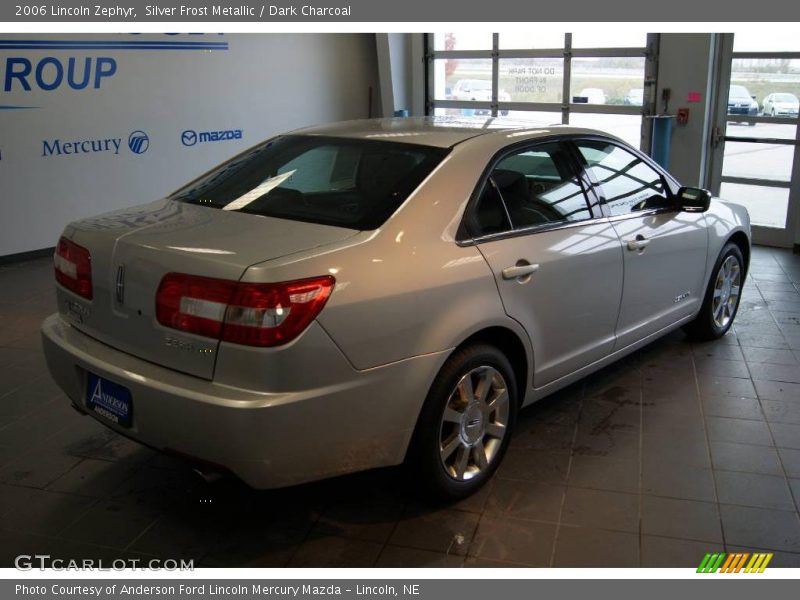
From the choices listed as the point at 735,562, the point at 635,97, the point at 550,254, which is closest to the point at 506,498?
the point at 735,562

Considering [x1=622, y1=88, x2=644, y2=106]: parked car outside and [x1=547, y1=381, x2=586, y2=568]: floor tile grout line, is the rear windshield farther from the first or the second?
[x1=622, y1=88, x2=644, y2=106]: parked car outside

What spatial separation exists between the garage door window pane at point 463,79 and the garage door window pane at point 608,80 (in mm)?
1240

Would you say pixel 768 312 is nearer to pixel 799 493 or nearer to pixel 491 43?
pixel 799 493

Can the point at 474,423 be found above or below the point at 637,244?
below

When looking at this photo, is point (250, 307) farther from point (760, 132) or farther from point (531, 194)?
point (760, 132)

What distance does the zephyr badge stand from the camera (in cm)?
283

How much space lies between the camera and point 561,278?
3521 millimetres

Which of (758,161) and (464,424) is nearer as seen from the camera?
(464,424)

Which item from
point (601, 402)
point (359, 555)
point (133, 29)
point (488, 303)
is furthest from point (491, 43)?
point (359, 555)

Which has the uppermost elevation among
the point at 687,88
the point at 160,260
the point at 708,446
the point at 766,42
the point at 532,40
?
the point at 532,40

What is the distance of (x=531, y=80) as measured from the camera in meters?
9.98

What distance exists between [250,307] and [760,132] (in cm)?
734

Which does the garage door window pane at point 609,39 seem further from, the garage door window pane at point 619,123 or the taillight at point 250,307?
the taillight at point 250,307

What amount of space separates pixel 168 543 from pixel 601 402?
7.79 ft
